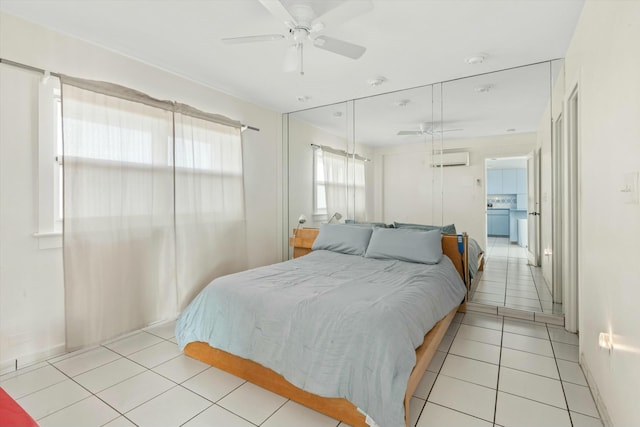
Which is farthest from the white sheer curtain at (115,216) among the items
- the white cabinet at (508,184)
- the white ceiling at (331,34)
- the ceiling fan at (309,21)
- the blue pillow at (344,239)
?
the white cabinet at (508,184)

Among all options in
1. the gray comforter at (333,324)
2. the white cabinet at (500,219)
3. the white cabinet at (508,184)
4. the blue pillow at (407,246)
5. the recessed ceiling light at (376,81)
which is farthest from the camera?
the white cabinet at (508,184)

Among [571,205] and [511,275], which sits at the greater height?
[571,205]

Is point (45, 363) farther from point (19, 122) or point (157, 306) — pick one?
point (19, 122)

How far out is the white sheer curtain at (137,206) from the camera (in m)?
2.48

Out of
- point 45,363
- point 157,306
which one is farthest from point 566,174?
point 45,363

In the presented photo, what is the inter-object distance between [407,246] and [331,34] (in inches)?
81.3

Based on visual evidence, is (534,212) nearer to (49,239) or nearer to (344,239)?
(344,239)

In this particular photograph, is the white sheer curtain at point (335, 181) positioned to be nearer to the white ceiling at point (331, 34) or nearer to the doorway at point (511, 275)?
the white ceiling at point (331, 34)

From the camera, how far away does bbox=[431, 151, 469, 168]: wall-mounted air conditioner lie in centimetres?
361

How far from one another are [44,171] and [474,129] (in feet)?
14.0

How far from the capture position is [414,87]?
3.60 meters

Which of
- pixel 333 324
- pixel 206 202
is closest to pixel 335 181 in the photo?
pixel 206 202

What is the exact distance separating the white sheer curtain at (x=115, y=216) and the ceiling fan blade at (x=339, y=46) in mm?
1851

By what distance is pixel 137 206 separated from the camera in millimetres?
2871
